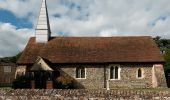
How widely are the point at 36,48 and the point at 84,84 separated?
7.95 metres

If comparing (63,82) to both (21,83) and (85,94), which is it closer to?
(21,83)

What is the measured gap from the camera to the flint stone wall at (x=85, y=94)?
18266mm

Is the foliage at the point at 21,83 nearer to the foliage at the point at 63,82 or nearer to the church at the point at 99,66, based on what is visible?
the church at the point at 99,66

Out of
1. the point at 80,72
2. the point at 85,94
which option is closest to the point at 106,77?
the point at 80,72

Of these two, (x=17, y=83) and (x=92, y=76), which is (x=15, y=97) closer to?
(x=17, y=83)

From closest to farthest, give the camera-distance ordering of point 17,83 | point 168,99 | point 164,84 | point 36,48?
1. point 168,99
2. point 17,83
3. point 164,84
4. point 36,48

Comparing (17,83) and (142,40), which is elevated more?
(142,40)

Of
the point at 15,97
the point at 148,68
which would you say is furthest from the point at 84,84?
the point at 15,97

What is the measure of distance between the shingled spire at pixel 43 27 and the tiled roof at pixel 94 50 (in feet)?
2.55

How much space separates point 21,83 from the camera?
40.2 m

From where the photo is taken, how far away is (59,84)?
134 ft

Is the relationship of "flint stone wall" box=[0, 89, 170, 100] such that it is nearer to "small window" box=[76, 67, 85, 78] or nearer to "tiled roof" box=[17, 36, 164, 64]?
"tiled roof" box=[17, 36, 164, 64]

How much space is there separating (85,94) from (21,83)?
22.5m

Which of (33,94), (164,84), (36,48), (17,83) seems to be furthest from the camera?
(36,48)
